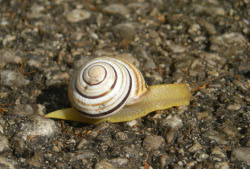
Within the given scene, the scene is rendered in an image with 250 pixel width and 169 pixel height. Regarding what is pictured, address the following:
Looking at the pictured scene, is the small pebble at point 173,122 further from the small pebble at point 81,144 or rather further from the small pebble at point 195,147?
the small pebble at point 81,144

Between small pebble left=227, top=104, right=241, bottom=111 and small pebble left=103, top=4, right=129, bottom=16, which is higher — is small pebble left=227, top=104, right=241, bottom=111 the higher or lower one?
the lower one

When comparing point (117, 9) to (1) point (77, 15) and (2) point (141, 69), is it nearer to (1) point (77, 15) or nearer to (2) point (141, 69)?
(1) point (77, 15)

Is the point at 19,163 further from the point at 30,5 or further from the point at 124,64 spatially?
the point at 30,5

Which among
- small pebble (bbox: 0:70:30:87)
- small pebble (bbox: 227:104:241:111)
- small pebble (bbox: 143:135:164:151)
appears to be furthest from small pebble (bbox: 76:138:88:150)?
small pebble (bbox: 227:104:241:111)

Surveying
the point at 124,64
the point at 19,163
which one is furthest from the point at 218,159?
the point at 19,163

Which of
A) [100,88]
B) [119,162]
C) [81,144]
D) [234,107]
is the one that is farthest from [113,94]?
[234,107]

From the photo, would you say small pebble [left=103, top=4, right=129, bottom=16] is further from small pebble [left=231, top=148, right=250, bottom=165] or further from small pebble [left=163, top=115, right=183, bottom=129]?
small pebble [left=231, top=148, right=250, bottom=165]

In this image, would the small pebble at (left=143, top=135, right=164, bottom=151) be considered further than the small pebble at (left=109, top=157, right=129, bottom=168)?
Yes
